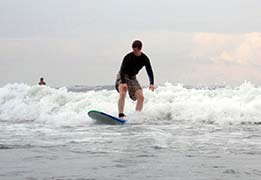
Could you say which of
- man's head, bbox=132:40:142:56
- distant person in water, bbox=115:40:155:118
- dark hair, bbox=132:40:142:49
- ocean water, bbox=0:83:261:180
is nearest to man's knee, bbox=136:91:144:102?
distant person in water, bbox=115:40:155:118

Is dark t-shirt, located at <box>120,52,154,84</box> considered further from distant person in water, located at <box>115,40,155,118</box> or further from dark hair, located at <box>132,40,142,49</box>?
dark hair, located at <box>132,40,142,49</box>

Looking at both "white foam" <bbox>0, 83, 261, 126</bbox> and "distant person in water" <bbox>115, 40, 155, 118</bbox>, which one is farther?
"white foam" <bbox>0, 83, 261, 126</bbox>

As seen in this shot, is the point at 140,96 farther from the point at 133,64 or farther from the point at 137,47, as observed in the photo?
the point at 137,47

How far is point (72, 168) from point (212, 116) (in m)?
6.23

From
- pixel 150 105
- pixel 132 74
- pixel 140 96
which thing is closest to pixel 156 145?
pixel 140 96

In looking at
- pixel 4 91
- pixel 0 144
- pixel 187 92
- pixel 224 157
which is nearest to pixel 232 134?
pixel 224 157

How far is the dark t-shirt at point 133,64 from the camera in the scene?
10.3 meters

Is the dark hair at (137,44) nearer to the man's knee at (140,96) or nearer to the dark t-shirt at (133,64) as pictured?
the dark t-shirt at (133,64)

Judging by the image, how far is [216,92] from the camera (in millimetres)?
14375

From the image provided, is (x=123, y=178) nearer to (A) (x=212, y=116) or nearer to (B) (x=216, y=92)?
(A) (x=212, y=116)

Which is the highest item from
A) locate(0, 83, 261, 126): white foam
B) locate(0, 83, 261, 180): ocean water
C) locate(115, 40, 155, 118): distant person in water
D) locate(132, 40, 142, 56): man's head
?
locate(132, 40, 142, 56): man's head

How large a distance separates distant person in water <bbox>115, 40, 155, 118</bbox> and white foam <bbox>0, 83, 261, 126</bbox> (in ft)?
1.62

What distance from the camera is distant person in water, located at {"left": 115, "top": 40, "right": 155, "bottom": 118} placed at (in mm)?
10266

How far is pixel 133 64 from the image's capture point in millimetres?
10336
